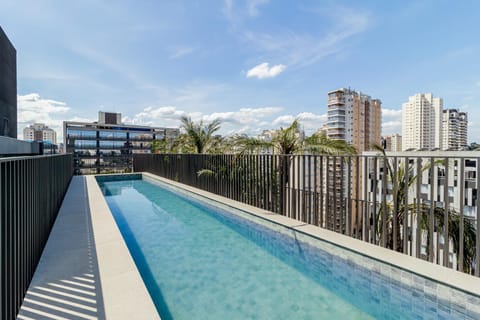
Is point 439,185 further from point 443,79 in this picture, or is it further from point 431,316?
point 443,79

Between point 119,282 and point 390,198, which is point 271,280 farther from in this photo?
point 390,198

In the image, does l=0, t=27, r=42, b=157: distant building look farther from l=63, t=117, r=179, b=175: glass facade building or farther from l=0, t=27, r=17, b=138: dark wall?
l=63, t=117, r=179, b=175: glass facade building

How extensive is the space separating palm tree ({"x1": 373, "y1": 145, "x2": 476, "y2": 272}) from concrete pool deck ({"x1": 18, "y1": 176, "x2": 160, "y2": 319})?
149 inches

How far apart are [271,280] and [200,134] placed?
10614 mm

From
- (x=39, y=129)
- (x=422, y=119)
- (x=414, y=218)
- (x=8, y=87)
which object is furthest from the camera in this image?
(x=39, y=129)

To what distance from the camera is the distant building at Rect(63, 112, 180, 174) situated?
5769 centimetres

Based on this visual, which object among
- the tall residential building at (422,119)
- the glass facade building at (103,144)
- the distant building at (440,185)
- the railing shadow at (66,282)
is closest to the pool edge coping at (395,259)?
the distant building at (440,185)

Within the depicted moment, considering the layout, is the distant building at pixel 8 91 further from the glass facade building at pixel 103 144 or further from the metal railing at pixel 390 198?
the glass facade building at pixel 103 144

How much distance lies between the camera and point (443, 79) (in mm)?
12492

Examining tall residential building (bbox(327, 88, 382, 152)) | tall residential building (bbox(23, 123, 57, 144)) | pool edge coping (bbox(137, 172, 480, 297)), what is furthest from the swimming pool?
tall residential building (bbox(23, 123, 57, 144))

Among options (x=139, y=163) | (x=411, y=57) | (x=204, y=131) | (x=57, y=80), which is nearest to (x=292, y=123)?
(x=204, y=131)

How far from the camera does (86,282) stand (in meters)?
2.92

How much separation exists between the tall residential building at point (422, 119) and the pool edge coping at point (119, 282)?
1451 inches

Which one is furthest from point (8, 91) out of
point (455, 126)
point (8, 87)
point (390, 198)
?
point (455, 126)
